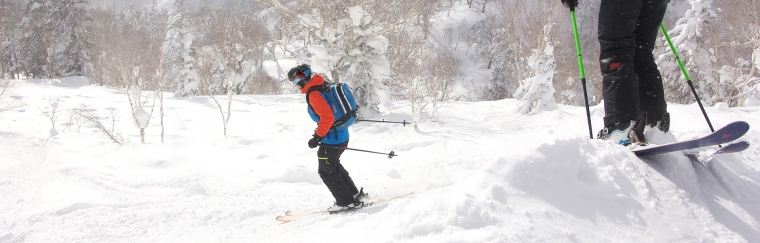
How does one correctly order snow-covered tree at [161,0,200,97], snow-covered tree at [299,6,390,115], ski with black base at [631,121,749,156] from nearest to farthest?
1. ski with black base at [631,121,749,156]
2. snow-covered tree at [299,6,390,115]
3. snow-covered tree at [161,0,200,97]

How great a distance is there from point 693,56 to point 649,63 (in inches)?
840

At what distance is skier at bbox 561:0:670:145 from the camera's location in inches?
101

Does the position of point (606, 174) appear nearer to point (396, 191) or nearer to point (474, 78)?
point (396, 191)

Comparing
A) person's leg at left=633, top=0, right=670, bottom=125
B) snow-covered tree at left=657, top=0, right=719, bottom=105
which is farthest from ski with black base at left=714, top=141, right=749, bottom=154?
snow-covered tree at left=657, top=0, right=719, bottom=105

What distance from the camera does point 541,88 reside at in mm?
14359

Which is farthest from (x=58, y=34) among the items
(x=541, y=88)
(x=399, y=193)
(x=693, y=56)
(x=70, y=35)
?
(x=693, y=56)

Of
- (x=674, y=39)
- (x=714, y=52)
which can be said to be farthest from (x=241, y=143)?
(x=714, y=52)

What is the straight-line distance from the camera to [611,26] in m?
2.61

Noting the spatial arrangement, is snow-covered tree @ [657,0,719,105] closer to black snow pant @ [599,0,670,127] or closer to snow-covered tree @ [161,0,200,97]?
black snow pant @ [599,0,670,127]

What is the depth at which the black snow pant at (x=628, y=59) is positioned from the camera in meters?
2.56

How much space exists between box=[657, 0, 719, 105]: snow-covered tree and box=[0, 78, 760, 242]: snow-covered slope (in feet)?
54.3

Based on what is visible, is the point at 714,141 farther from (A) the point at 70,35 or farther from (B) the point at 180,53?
(A) the point at 70,35

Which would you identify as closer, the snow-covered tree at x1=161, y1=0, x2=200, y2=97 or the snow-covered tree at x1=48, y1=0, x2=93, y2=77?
the snow-covered tree at x1=161, y1=0, x2=200, y2=97

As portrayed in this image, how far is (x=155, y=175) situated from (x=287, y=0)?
396 inches
